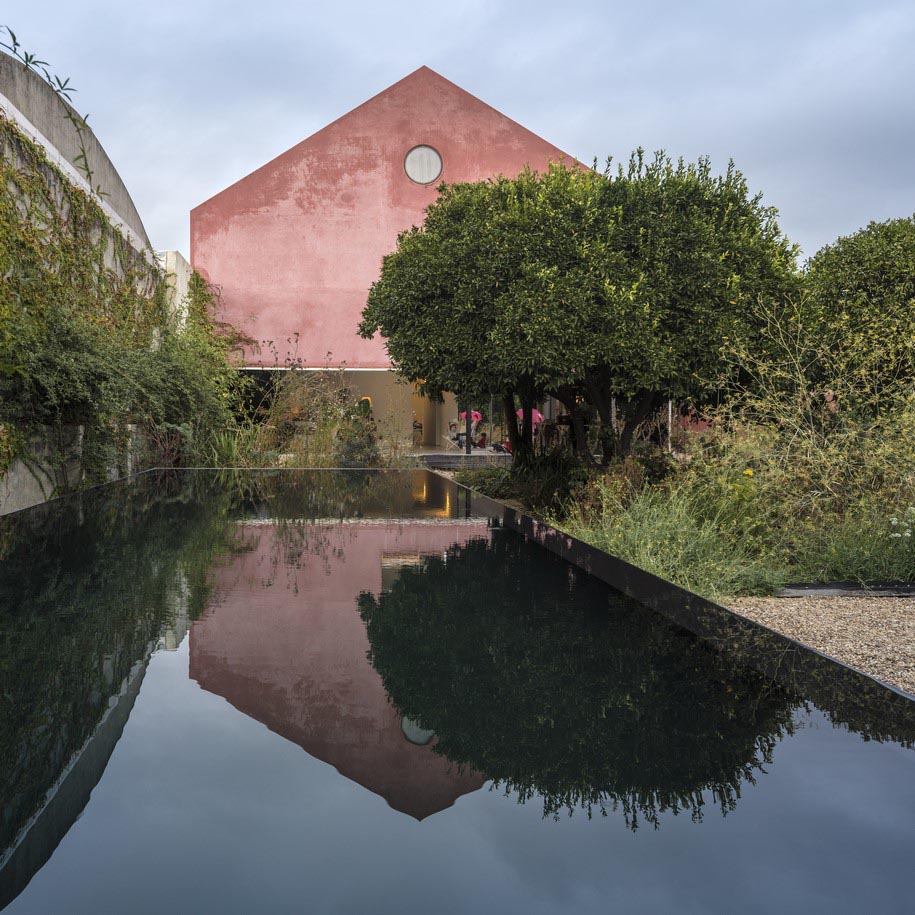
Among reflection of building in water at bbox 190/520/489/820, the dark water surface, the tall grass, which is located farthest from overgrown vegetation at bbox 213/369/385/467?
the dark water surface

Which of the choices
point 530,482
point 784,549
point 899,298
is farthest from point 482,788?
point 899,298

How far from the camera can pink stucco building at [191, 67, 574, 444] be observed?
23094mm

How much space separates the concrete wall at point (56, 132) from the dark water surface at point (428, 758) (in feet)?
18.4

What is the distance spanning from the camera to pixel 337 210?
76.3ft

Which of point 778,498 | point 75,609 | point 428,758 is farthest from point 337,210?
point 428,758

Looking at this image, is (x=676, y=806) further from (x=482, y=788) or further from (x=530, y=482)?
(x=530, y=482)

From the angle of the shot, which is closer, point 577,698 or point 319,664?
point 577,698

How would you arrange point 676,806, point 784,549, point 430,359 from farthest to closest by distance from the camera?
point 430,359 < point 784,549 < point 676,806

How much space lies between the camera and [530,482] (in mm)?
11102

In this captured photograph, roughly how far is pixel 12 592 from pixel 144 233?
11.6 meters

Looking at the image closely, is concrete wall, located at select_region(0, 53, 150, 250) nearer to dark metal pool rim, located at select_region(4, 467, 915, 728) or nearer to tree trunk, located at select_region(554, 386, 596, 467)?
tree trunk, located at select_region(554, 386, 596, 467)

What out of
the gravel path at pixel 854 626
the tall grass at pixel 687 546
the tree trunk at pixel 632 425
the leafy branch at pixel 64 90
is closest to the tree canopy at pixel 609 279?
the tree trunk at pixel 632 425

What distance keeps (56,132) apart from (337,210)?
42.8 ft

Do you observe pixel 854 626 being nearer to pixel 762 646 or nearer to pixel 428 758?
pixel 762 646
